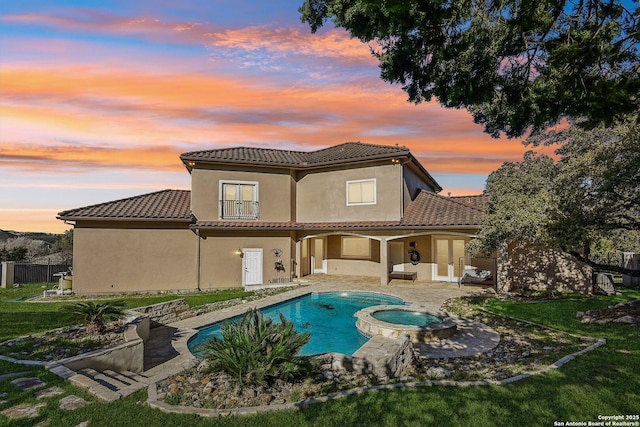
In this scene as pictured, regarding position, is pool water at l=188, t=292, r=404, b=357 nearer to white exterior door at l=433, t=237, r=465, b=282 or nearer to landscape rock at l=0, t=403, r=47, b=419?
landscape rock at l=0, t=403, r=47, b=419

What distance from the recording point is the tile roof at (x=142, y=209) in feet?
59.5

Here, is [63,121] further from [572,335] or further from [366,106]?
[572,335]

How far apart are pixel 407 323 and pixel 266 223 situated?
1202cm

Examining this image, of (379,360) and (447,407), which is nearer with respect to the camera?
(447,407)

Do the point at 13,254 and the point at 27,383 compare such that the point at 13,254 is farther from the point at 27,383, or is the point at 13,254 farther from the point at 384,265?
the point at 384,265

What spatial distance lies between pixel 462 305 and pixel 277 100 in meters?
13.1

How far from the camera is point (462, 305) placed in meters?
14.2

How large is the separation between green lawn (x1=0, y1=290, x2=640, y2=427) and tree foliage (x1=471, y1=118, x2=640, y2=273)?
547 cm

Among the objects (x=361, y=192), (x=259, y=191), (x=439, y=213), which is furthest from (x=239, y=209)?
(x=439, y=213)

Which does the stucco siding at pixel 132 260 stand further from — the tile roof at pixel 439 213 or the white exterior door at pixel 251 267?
the tile roof at pixel 439 213

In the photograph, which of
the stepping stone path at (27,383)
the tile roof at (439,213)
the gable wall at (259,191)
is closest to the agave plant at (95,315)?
the stepping stone path at (27,383)

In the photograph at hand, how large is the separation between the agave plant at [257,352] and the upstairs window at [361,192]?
559 inches

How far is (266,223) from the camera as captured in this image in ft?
68.7

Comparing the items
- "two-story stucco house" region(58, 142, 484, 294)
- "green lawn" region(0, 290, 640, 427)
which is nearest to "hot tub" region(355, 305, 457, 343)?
"green lawn" region(0, 290, 640, 427)
